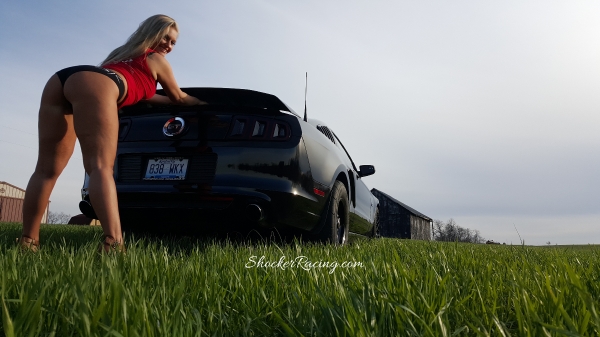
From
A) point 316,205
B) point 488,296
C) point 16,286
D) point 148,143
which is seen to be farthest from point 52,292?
point 316,205

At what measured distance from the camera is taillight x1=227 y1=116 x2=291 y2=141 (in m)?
3.81

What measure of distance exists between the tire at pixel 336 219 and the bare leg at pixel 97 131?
1964 millimetres

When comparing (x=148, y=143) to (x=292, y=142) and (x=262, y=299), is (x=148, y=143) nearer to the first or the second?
(x=292, y=142)

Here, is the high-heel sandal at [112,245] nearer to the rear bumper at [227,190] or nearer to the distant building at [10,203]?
the rear bumper at [227,190]

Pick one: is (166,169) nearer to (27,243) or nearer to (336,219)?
(27,243)

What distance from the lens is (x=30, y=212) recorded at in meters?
3.34

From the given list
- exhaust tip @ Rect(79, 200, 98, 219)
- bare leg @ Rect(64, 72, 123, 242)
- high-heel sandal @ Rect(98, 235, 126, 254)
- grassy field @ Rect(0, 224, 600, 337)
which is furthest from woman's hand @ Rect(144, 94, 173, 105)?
grassy field @ Rect(0, 224, 600, 337)

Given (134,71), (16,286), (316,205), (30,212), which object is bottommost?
(16,286)

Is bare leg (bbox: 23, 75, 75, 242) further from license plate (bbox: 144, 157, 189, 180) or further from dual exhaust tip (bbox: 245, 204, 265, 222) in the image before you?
dual exhaust tip (bbox: 245, 204, 265, 222)

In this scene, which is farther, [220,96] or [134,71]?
[220,96]

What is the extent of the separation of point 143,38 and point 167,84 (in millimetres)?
394

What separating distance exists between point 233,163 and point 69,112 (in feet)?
4.16

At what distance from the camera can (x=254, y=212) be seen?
11.8 ft

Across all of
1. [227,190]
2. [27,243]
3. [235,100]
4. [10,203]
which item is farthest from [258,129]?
[10,203]
